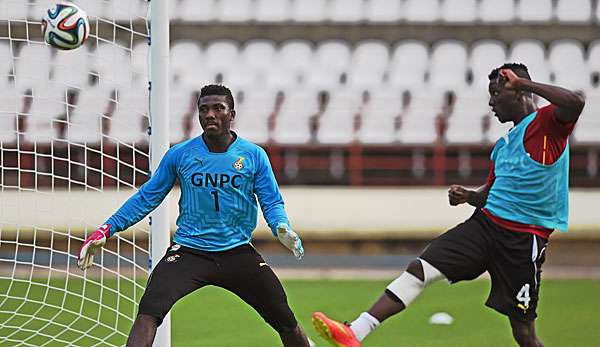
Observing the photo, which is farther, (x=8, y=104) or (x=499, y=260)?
(x=8, y=104)

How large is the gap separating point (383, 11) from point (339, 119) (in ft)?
10.3

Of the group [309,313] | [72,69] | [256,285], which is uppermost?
[72,69]

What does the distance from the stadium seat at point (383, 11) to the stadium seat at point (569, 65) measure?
2571mm

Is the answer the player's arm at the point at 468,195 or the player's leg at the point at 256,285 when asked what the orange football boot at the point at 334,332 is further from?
the player's arm at the point at 468,195

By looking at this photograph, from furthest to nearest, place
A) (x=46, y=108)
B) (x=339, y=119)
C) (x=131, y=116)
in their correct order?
(x=46, y=108) → (x=339, y=119) → (x=131, y=116)

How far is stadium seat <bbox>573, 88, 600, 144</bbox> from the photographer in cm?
1627

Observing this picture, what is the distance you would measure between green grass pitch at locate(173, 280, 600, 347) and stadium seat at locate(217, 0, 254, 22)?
772 centimetres

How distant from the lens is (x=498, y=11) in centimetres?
1908

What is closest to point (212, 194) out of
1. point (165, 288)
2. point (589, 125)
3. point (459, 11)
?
point (165, 288)

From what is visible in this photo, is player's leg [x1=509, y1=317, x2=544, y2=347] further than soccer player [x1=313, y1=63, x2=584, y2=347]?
Yes

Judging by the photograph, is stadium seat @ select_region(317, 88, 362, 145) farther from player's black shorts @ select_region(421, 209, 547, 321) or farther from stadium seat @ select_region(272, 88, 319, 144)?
player's black shorts @ select_region(421, 209, 547, 321)

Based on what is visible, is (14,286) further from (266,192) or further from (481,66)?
(481,66)

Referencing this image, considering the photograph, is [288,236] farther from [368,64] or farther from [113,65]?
[368,64]

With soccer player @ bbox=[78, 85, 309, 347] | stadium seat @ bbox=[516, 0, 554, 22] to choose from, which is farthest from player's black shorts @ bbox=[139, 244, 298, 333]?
stadium seat @ bbox=[516, 0, 554, 22]
